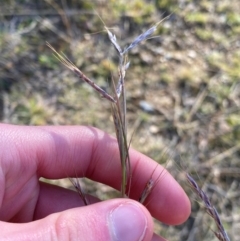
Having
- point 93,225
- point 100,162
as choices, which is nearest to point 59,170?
point 100,162

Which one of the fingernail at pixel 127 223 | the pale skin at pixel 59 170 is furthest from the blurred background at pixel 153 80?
the fingernail at pixel 127 223

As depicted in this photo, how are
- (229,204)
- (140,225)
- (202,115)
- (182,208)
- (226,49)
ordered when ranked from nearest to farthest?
1. (140,225)
2. (182,208)
3. (229,204)
4. (202,115)
5. (226,49)

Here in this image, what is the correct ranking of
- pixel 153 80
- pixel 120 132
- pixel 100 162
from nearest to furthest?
pixel 120 132 < pixel 100 162 < pixel 153 80

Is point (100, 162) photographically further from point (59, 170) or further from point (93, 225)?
point (93, 225)

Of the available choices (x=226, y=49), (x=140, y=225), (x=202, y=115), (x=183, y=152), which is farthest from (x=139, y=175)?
(x=226, y=49)

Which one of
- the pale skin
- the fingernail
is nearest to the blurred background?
the pale skin

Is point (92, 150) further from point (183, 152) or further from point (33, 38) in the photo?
point (33, 38)
